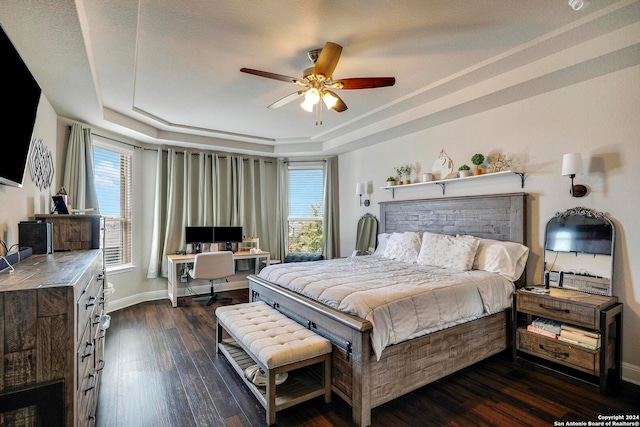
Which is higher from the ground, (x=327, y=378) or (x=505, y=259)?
(x=505, y=259)

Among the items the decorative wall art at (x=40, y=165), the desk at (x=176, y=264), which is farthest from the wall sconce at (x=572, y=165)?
the decorative wall art at (x=40, y=165)

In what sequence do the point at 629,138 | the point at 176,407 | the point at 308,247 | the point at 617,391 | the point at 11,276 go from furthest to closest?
the point at 308,247 < the point at 629,138 < the point at 617,391 < the point at 176,407 < the point at 11,276

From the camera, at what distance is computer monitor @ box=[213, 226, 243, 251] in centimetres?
552

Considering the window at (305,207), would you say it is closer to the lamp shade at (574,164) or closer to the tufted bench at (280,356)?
the tufted bench at (280,356)

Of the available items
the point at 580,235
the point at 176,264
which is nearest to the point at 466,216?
the point at 580,235

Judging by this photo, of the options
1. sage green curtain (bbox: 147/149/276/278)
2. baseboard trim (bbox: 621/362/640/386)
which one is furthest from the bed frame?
sage green curtain (bbox: 147/149/276/278)

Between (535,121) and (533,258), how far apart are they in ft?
4.73

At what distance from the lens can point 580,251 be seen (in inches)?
112

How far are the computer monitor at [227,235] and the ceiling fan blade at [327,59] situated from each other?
3773 millimetres

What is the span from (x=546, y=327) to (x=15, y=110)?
433 centimetres

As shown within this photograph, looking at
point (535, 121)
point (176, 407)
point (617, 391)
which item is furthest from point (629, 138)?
point (176, 407)

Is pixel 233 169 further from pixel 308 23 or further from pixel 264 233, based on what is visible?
pixel 308 23

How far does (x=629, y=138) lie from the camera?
2615 millimetres

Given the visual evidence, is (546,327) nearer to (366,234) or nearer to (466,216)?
(466,216)
